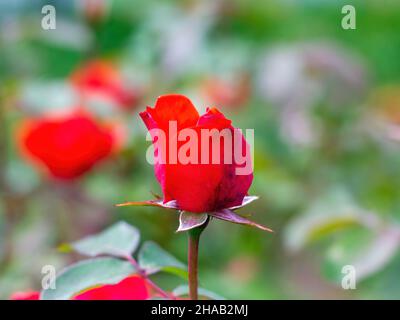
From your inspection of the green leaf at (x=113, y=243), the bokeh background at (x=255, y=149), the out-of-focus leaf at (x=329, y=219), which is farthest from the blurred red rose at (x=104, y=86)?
the green leaf at (x=113, y=243)

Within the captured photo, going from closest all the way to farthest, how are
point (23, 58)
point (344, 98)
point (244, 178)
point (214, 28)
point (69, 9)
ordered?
point (244, 178) → point (344, 98) → point (214, 28) → point (23, 58) → point (69, 9)

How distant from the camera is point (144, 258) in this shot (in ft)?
1.42

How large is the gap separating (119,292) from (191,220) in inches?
2.7

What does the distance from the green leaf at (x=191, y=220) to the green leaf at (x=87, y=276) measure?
0.05 metres

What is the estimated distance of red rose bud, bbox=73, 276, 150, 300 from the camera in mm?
401

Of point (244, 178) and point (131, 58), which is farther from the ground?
point (131, 58)

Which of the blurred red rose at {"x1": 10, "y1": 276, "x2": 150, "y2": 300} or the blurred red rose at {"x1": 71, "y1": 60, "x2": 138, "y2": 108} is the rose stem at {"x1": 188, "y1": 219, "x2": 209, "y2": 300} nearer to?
the blurred red rose at {"x1": 10, "y1": 276, "x2": 150, "y2": 300}

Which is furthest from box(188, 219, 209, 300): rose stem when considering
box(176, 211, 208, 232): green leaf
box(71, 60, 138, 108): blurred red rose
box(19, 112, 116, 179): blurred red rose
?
box(71, 60, 138, 108): blurred red rose

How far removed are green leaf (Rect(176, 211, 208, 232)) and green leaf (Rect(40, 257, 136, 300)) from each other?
0.17ft

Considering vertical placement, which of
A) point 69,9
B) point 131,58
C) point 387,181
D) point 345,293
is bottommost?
point 345,293

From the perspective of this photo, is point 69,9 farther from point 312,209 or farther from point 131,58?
point 312,209

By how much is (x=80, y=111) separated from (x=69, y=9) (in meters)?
1.14

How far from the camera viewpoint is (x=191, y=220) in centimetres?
37

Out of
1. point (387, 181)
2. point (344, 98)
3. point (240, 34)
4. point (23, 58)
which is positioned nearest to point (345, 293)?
point (387, 181)
